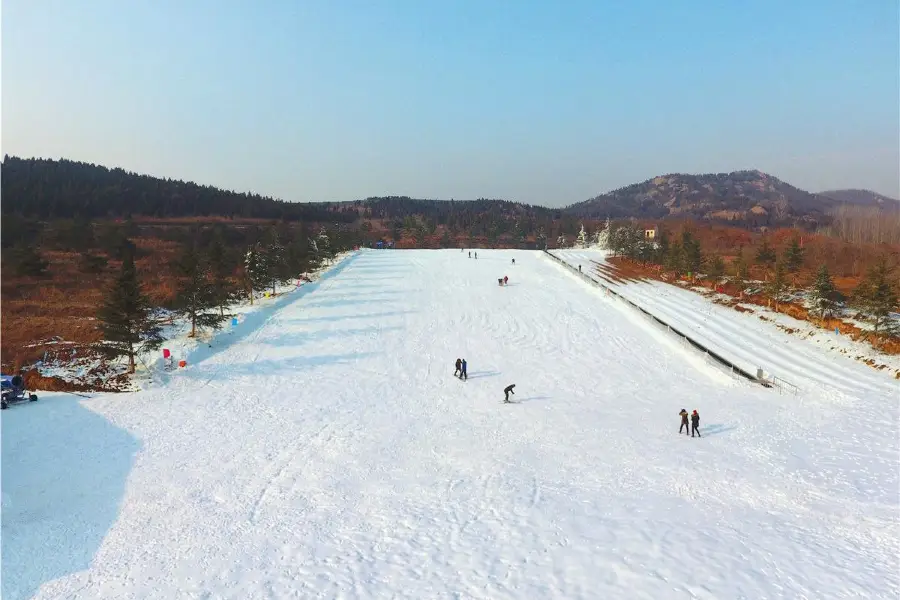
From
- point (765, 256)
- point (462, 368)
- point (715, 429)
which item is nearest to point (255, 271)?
point (462, 368)

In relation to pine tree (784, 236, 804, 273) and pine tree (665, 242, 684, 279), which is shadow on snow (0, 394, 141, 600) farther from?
pine tree (784, 236, 804, 273)

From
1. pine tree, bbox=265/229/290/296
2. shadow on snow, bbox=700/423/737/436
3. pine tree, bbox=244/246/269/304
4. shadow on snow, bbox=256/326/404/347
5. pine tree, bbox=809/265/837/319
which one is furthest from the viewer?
pine tree, bbox=265/229/290/296

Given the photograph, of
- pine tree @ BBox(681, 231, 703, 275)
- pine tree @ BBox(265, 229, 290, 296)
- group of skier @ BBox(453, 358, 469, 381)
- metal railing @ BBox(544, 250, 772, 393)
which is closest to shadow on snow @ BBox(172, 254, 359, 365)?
pine tree @ BBox(265, 229, 290, 296)

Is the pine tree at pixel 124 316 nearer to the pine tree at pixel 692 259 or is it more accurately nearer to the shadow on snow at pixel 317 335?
the shadow on snow at pixel 317 335

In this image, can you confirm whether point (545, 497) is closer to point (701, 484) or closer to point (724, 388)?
point (701, 484)

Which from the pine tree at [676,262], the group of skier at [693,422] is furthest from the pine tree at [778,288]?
the group of skier at [693,422]

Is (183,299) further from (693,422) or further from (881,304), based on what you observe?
(881,304)

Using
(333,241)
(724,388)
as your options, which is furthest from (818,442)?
(333,241)
